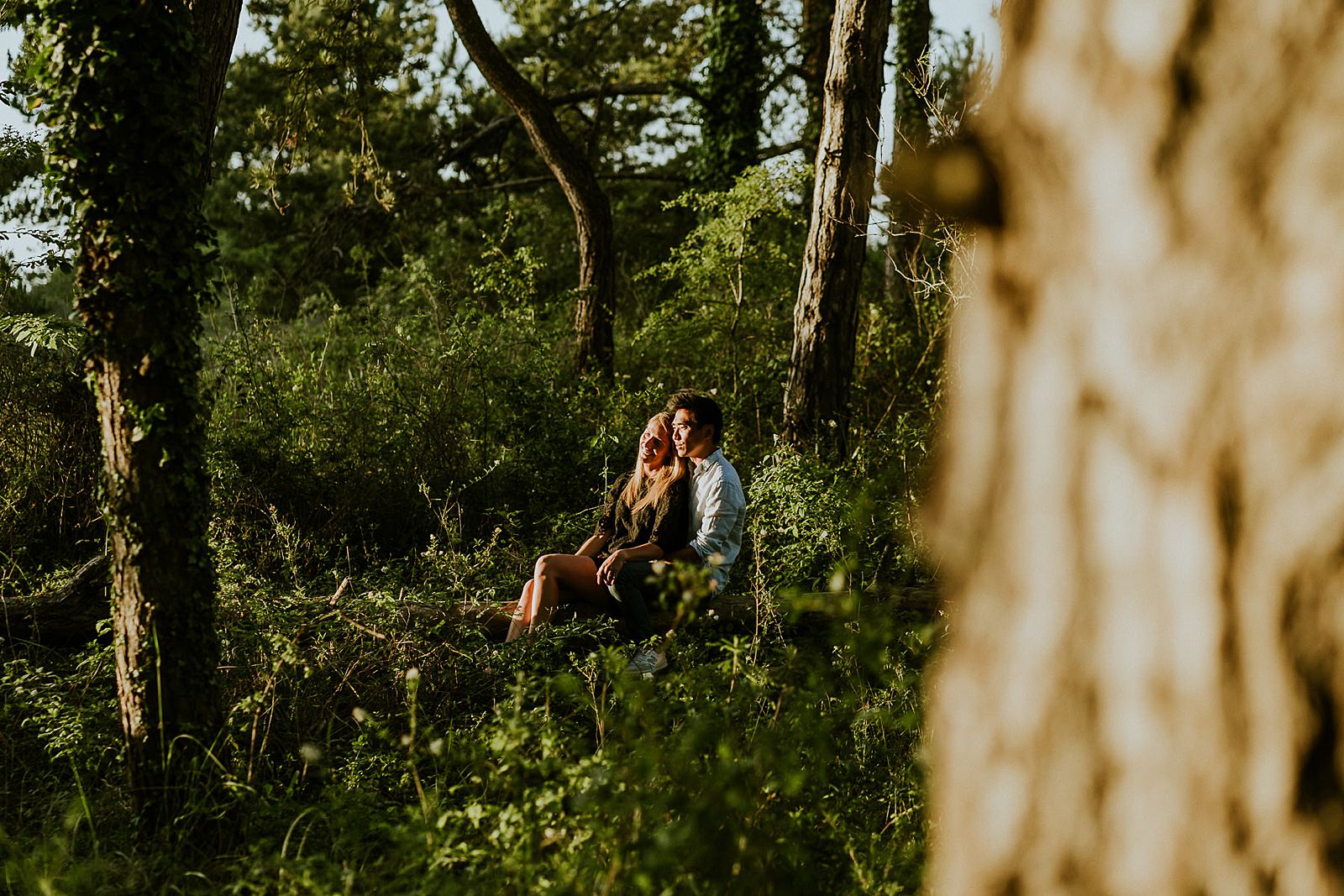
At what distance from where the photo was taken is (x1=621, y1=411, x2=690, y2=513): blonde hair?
5961 mm

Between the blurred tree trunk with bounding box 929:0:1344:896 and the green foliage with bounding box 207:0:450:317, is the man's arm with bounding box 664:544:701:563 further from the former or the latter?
the green foliage with bounding box 207:0:450:317

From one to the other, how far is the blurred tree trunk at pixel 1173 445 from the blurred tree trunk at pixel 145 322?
2.87m

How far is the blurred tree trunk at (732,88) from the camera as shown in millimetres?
14664

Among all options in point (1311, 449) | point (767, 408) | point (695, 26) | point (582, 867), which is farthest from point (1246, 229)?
point (695, 26)

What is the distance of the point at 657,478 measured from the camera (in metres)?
6.14

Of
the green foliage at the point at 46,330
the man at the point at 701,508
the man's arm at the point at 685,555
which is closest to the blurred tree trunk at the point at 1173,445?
the man at the point at 701,508

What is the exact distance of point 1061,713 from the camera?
139 cm

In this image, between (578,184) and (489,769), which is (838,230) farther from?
(489,769)

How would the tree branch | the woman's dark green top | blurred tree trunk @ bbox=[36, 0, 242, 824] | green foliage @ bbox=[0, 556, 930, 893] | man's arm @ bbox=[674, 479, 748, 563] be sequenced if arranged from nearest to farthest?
green foliage @ bbox=[0, 556, 930, 893] → blurred tree trunk @ bbox=[36, 0, 242, 824] → man's arm @ bbox=[674, 479, 748, 563] → the woman's dark green top → the tree branch

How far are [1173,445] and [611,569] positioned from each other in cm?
453

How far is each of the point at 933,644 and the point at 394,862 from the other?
2.71m

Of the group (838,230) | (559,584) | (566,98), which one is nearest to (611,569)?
(559,584)

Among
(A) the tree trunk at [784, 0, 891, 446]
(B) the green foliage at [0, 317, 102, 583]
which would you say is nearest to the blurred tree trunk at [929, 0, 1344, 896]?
(B) the green foliage at [0, 317, 102, 583]

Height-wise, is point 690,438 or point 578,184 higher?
point 578,184
